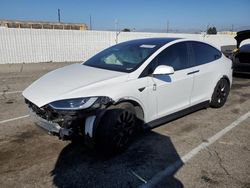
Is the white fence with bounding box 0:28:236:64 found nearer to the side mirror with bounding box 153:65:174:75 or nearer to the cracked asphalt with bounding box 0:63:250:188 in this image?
the cracked asphalt with bounding box 0:63:250:188

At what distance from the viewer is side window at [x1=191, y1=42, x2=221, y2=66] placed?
16.4 feet

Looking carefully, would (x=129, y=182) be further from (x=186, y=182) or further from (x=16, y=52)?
(x=16, y=52)

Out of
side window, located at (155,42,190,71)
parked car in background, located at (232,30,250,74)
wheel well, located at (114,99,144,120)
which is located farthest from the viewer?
parked car in background, located at (232,30,250,74)

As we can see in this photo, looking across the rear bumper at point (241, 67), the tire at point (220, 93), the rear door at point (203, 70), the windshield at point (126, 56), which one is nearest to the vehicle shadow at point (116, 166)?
the windshield at point (126, 56)

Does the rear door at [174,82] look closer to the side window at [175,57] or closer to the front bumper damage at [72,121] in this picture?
the side window at [175,57]

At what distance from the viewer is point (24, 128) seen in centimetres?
464

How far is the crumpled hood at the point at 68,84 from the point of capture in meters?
3.32

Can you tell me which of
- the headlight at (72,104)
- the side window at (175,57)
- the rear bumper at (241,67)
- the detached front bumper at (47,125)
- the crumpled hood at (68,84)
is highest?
the side window at (175,57)

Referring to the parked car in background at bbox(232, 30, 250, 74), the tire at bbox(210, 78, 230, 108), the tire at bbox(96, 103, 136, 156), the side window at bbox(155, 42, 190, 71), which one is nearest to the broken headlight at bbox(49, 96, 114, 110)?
the tire at bbox(96, 103, 136, 156)

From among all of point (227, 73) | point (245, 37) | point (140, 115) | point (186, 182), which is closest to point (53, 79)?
point (140, 115)

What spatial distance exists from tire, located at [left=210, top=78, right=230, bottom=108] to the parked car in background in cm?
430

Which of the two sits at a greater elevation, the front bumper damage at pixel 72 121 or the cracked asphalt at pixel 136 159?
the front bumper damage at pixel 72 121

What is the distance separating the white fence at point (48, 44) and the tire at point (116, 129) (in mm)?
13182

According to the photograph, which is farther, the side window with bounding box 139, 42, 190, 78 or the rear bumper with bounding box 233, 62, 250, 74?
the rear bumper with bounding box 233, 62, 250, 74
